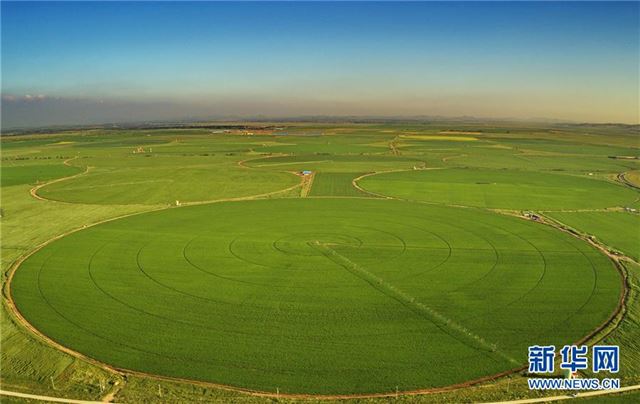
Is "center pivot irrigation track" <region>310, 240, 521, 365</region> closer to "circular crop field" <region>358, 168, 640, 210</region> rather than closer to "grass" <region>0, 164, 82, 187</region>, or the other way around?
"circular crop field" <region>358, 168, 640, 210</region>

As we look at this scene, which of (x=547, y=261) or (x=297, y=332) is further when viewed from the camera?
(x=547, y=261)

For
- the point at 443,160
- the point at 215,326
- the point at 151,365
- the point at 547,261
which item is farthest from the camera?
the point at 443,160

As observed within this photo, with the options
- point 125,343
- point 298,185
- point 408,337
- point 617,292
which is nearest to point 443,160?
point 298,185

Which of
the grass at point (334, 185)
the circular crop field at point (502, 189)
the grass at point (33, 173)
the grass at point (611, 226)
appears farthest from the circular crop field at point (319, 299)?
the grass at point (33, 173)

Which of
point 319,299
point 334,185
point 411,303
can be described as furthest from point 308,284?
point 334,185

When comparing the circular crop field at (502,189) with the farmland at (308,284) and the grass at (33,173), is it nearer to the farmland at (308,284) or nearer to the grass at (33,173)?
the farmland at (308,284)

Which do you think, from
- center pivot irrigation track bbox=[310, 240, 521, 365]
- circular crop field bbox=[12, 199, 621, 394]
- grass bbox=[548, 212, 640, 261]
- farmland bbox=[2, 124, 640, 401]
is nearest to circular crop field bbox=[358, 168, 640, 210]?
farmland bbox=[2, 124, 640, 401]

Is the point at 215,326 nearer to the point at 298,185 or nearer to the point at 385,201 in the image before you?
the point at 385,201
